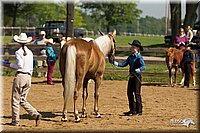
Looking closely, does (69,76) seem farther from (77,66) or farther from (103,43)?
(103,43)

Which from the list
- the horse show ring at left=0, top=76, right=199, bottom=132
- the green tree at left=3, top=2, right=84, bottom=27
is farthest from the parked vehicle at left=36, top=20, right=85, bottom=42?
the horse show ring at left=0, top=76, right=199, bottom=132

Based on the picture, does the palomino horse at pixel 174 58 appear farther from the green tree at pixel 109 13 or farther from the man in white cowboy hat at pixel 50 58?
the green tree at pixel 109 13

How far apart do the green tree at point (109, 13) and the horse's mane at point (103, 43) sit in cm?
5167

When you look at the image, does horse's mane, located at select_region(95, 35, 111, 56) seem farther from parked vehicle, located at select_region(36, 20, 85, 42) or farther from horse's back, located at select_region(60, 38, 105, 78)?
parked vehicle, located at select_region(36, 20, 85, 42)

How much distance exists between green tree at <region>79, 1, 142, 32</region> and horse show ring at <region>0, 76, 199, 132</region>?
46.8 metres

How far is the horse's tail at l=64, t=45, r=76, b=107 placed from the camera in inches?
332

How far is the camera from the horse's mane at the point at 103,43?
10109mm

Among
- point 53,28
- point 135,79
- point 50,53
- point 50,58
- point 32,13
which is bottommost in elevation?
point 135,79

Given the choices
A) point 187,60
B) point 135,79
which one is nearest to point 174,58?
point 187,60

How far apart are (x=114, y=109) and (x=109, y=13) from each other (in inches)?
2056

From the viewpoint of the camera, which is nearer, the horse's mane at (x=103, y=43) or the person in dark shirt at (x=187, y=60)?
the horse's mane at (x=103, y=43)

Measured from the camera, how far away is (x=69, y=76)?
848 cm

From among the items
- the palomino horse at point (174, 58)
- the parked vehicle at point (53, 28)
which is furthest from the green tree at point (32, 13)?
the palomino horse at point (174, 58)

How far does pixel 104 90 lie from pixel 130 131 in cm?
669
